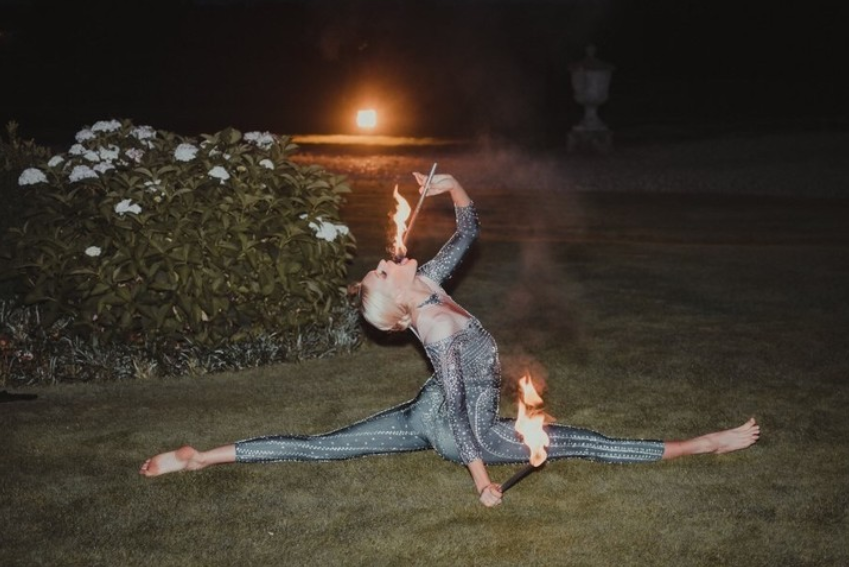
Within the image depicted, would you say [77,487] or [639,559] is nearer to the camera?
[639,559]

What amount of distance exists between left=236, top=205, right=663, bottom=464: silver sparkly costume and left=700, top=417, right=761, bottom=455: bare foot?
1.48 feet

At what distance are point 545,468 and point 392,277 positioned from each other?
157 centimetres

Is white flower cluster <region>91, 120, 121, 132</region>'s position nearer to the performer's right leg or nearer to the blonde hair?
the performer's right leg

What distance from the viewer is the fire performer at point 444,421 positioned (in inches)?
194

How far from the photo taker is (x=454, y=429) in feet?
16.0

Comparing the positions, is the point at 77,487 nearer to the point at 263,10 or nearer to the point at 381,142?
the point at 381,142

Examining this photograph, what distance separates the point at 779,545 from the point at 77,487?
12.2ft

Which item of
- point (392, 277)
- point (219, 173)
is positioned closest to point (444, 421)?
point (392, 277)

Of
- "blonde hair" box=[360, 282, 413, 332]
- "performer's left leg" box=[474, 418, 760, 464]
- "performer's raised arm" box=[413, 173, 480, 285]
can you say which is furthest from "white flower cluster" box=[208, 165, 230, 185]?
"performer's left leg" box=[474, 418, 760, 464]

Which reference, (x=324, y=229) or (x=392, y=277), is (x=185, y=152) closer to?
(x=324, y=229)

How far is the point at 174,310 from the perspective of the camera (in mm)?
7312

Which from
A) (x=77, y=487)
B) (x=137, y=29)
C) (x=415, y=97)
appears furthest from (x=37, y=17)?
(x=77, y=487)

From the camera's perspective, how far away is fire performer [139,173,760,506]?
16.1ft

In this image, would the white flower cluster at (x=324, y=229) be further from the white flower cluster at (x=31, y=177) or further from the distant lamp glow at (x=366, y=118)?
the distant lamp glow at (x=366, y=118)
